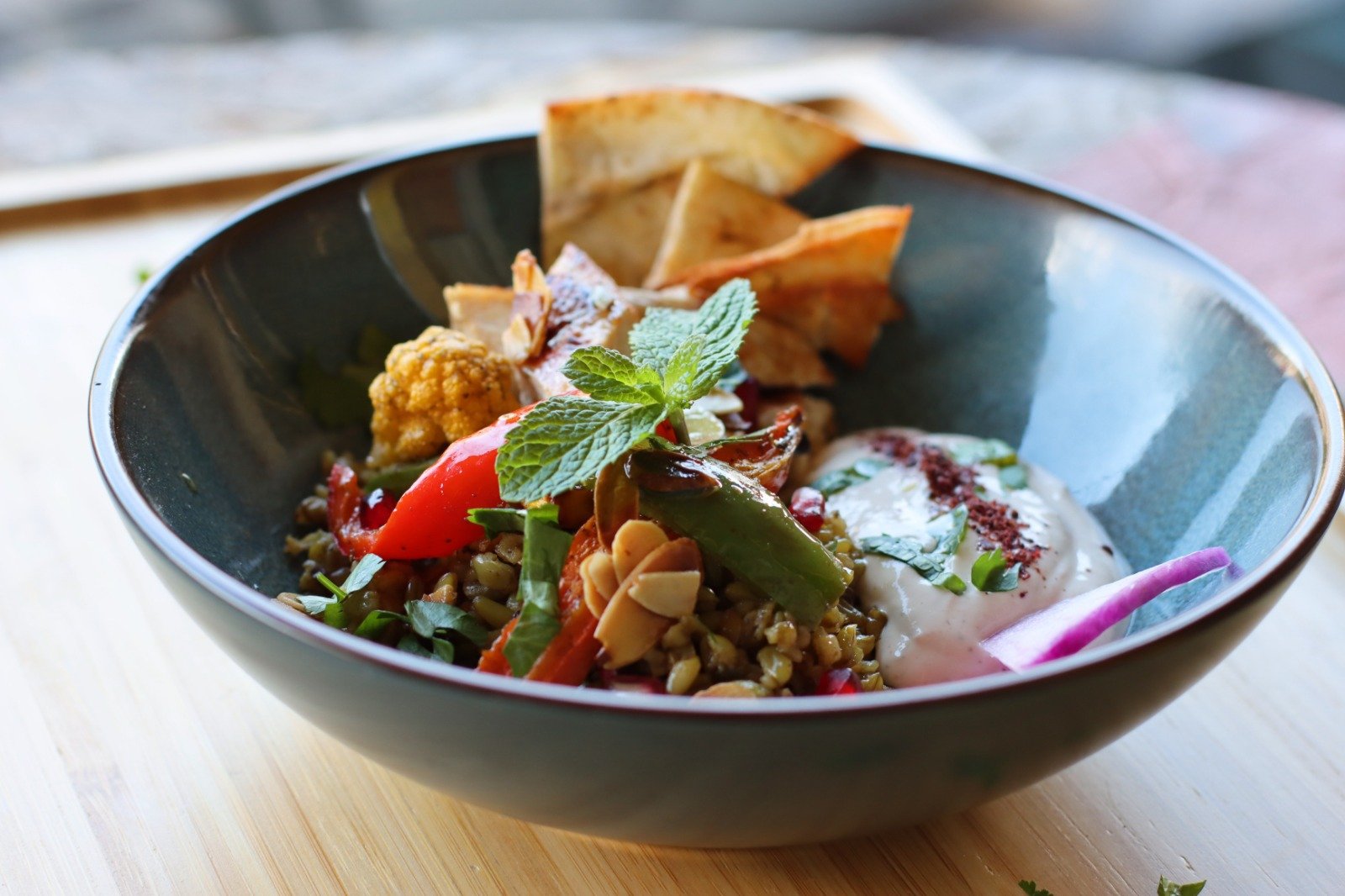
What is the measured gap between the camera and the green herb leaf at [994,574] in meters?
1.95

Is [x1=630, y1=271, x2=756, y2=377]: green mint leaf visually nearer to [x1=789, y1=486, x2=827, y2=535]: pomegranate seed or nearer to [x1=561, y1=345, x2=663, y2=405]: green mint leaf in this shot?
[x1=561, y1=345, x2=663, y2=405]: green mint leaf

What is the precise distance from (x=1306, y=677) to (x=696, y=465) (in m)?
1.13

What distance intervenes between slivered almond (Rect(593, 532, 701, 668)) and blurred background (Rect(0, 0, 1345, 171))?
2659 mm

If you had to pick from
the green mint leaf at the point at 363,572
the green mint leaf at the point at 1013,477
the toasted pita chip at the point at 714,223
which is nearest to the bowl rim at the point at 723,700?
the green mint leaf at the point at 363,572

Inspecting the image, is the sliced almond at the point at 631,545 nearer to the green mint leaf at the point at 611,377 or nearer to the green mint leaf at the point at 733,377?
the green mint leaf at the point at 611,377

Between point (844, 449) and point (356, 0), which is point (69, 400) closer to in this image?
point (844, 449)

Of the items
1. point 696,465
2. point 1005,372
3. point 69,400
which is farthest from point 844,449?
point 69,400

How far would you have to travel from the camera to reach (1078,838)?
1.71 m

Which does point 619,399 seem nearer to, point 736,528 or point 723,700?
point 736,528

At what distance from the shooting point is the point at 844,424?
2.65 m

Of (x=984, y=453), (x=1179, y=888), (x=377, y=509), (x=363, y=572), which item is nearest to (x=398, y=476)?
(x=377, y=509)

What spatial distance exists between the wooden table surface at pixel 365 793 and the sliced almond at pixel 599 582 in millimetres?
345

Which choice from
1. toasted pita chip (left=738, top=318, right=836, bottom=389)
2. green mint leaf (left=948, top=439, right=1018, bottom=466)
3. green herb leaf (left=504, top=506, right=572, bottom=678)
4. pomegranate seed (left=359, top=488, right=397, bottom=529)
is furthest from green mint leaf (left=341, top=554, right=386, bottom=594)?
green mint leaf (left=948, top=439, right=1018, bottom=466)

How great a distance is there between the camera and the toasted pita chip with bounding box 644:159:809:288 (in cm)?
256
